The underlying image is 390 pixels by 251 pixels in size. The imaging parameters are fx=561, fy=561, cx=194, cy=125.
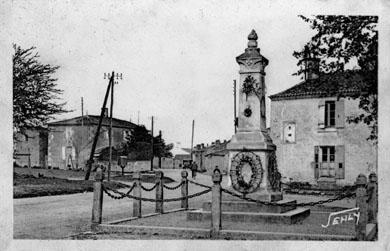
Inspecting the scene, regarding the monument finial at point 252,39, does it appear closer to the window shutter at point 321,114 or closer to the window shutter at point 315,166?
the window shutter at point 315,166

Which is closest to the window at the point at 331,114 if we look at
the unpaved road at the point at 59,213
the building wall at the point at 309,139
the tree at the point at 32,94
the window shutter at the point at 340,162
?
the building wall at the point at 309,139

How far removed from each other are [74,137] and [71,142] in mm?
439

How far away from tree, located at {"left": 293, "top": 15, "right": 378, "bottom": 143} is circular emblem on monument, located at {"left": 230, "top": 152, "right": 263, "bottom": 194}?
1.91 m

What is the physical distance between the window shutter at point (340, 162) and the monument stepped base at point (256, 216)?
7.71m

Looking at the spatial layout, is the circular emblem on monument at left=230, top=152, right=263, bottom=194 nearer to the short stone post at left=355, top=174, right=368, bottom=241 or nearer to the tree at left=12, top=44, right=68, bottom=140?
the short stone post at left=355, top=174, right=368, bottom=241

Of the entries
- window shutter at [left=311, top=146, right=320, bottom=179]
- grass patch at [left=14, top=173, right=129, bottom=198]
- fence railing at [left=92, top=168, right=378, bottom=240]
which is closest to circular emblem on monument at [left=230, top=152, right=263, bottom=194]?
fence railing at [left=92, top=168, right=378, bottom=240]

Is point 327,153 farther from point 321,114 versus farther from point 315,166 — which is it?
point 321,114

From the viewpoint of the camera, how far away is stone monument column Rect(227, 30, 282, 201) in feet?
35.6

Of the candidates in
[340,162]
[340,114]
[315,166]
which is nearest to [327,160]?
[315,166]

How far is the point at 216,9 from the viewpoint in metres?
8.92

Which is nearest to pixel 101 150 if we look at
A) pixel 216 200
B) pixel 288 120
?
pixel 288 120

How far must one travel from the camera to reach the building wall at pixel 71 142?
54.8 feet

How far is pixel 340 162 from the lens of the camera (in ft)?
59.9

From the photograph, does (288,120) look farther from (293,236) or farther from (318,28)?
(293,236)
